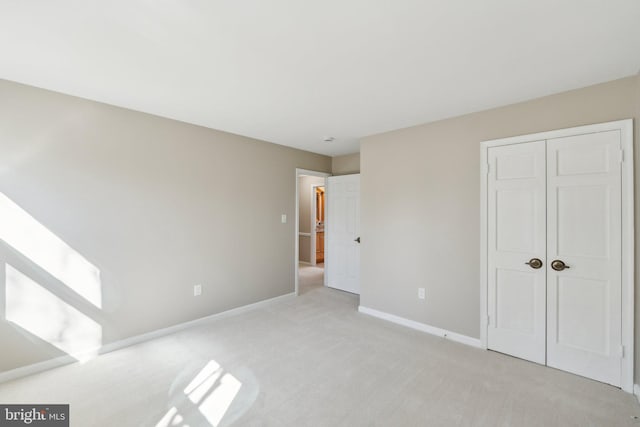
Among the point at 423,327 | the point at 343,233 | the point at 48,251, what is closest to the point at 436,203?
the point at 423,327

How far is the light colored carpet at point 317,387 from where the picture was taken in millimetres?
1950

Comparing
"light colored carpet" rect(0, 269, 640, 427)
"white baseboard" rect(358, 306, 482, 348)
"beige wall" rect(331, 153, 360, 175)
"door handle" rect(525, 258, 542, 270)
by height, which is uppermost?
"beige wall" rect(331, 153, 360, 175)

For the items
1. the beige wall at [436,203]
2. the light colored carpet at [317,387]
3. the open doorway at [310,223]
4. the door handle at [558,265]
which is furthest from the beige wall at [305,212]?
the door handle at [558,265]

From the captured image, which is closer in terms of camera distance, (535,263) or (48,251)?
(48,251)

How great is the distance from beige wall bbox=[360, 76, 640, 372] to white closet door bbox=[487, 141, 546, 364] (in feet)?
0.52

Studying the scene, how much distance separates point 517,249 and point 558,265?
12.9 inches

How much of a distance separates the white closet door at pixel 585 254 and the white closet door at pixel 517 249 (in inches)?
2.9

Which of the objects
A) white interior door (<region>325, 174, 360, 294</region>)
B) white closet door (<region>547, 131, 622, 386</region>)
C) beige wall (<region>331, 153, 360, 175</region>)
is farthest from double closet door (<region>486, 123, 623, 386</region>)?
beige wall (<region>331, 153, 360, 175</region>)

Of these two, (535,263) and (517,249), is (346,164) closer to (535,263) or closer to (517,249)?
(517,249)

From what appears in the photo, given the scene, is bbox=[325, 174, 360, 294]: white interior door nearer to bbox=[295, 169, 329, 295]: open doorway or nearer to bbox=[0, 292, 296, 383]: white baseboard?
bbox=[0, 292, 296, 383]: white baseboard

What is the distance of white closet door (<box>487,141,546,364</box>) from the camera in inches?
104

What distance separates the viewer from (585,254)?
2426 mm

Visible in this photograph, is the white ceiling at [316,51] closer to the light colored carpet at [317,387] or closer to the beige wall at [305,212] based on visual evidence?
the light colored carpet at [317,387]

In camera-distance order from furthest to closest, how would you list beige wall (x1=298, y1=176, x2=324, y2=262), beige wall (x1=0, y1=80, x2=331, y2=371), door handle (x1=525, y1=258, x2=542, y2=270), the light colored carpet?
1. beige wall (x1=298, y1=176, x2=324, y2=262)
2. door handle (x1=525, y1=258, x2=542, y2=270)
3. beige wall (x1=0, y1=80, x2=331, y2=371)
4. the light colored carpet
